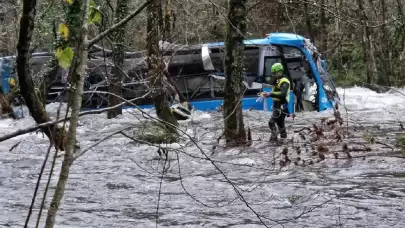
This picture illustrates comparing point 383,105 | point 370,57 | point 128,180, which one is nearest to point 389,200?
point 128,180

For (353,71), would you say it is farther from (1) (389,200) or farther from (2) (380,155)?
(1) (389,200)

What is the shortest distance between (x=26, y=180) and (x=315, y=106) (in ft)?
32.8

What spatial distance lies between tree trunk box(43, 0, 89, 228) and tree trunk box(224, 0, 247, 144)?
9.38 m

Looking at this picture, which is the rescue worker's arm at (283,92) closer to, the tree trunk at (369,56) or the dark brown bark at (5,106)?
the dark brown bark at (5,106)

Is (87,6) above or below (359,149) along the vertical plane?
above

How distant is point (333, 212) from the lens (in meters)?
8.08

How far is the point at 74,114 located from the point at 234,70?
9928mm

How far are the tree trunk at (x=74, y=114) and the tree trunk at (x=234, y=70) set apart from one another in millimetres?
9383

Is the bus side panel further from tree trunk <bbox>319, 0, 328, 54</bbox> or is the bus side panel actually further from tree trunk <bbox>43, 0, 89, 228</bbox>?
tree trunk <bbox>43, 0, 89, 228</bbox>

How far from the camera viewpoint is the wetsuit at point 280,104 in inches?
543

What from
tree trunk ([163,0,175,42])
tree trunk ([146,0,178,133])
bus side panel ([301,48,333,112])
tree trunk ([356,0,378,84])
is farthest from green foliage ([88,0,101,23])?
tree trunk ([356,0,378,84])

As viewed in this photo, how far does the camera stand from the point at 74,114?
2869 millimetres

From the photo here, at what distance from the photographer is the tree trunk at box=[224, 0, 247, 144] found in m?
12.3

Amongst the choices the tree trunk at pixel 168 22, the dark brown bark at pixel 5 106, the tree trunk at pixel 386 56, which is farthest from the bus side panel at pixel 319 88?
the dark brown bark at pixel 5 106
